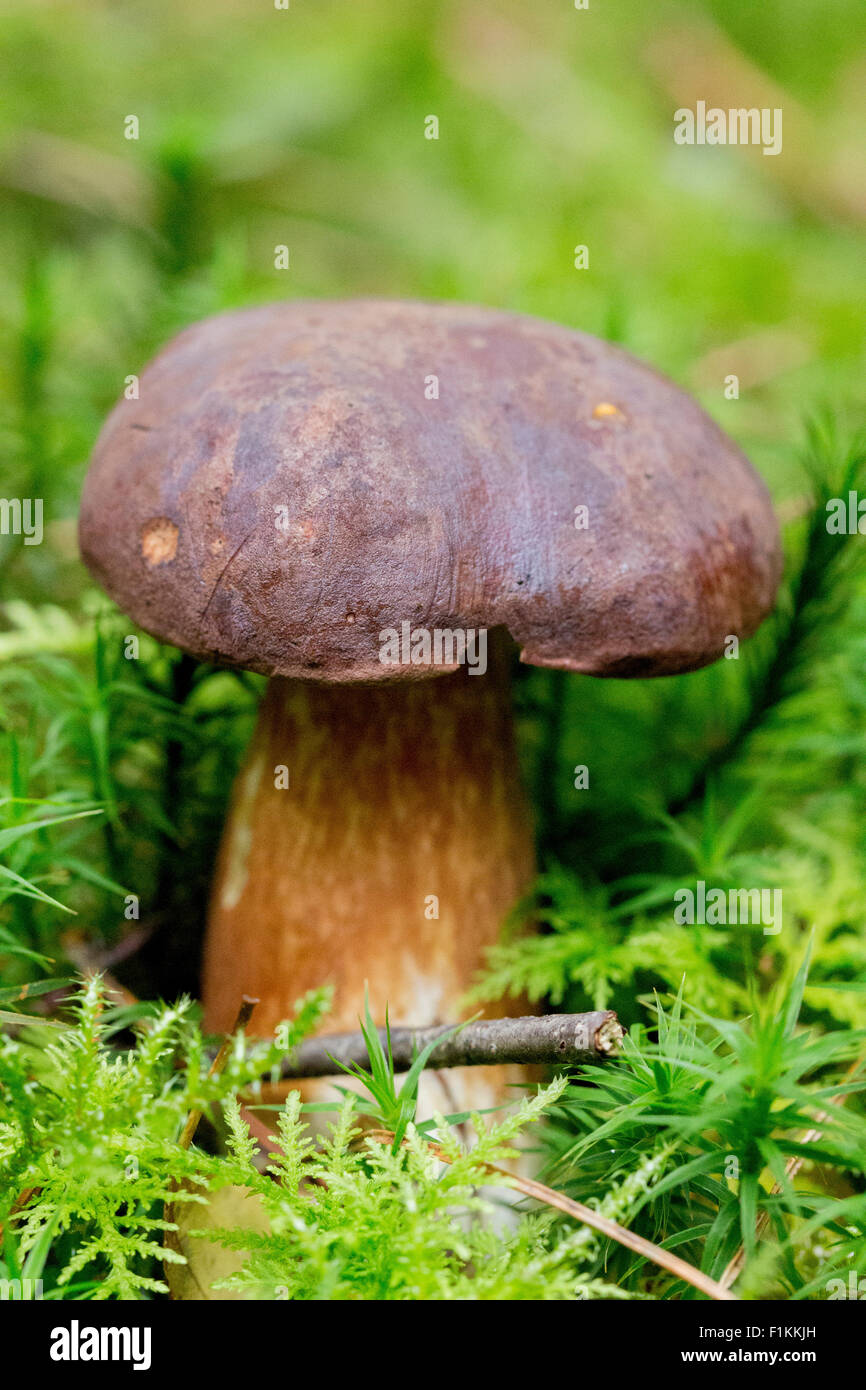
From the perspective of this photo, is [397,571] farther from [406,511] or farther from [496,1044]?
[496,1044]

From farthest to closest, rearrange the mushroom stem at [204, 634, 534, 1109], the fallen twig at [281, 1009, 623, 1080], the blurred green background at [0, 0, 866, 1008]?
the blurred green background at [0, 0, 866, 1008], the mushroom stem at [204, 634, 534, 1109], the fallen twig at [281, 1009, 623, 1080]

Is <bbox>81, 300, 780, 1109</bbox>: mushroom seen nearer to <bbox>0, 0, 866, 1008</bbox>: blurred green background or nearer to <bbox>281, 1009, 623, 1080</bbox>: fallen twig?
<bbox>281, 1009, 623, 1080</bbox>: fallen twig

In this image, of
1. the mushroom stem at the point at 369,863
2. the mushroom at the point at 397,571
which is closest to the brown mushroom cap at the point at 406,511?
the mushroom at the point at 397,571

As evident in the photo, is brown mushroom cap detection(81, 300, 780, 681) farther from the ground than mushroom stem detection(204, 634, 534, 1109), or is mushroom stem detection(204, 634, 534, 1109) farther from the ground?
brown mushroom cap detection(81, 300, 780, 681)

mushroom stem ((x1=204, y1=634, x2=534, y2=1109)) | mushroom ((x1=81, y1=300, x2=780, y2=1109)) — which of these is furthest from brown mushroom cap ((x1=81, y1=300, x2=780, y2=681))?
mushroom stem ((x1=204, y1=634, x2=534, y2=1109))

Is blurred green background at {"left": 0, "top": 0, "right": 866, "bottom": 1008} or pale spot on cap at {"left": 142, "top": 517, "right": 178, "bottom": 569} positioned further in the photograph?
blurred green background at {"left": 0, "top": 0, "right": 866, "bottom": 1008}

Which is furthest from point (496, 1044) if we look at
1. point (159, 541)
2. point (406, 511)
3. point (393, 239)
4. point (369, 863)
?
point (393, 239)
